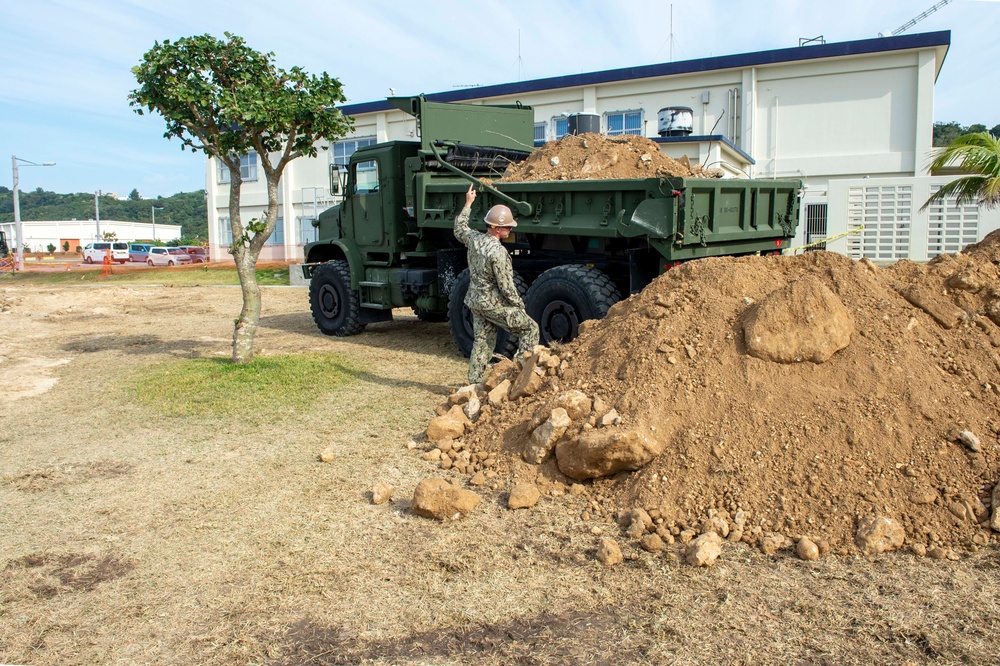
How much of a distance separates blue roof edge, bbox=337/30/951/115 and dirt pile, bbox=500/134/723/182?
14528mm

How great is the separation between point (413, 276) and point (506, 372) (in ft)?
14.0

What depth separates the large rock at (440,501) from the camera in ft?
15.0

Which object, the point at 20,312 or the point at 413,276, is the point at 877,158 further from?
the point at 20,312

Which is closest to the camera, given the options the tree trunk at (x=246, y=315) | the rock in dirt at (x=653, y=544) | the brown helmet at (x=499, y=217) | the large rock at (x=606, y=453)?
the rock in dirt at (x=653, y=544)

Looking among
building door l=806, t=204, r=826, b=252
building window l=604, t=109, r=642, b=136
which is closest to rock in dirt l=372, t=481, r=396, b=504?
building door l=806, t=204, r=826, b=252

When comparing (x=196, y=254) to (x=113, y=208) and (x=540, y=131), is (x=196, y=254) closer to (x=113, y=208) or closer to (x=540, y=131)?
(x=540, y=131)

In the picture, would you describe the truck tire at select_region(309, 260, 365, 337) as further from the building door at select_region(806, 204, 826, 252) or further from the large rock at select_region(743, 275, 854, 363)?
the building door at select_region(806, 204, 826, 252)

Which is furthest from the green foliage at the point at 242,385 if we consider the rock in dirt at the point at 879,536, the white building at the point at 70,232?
the white building at the point at 70,232

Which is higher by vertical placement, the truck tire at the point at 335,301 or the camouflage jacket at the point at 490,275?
the camouflage jacket at the point at 490,275

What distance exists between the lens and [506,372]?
6.68 m

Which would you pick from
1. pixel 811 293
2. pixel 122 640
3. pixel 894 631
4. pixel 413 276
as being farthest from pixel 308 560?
pixel 413 276

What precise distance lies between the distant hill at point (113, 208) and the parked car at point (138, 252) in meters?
61.0

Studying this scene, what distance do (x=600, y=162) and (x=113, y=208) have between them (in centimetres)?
12099

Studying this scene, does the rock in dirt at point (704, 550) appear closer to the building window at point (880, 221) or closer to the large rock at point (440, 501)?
the large rock at point (440, 501)
